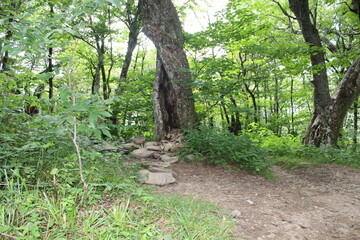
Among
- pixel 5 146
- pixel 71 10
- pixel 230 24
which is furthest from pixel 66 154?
pixel 230 24

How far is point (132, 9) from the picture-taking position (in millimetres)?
8766

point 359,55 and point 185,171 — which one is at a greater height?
point 359,55

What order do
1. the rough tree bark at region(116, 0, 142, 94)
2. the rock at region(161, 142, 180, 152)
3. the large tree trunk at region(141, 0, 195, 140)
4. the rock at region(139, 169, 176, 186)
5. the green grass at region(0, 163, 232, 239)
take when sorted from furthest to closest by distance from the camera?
the rough tree bark at region(116, 0, 142, 94) → the large tree trunk at region(141, 0, 195, 140) → the rock at region(161, 142, 180, 152) → the rock at region(139, 169, 176, 186) → the green grass at region(0, 163, 232, 239)

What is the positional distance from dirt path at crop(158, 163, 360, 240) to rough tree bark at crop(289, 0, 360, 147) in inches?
84.9

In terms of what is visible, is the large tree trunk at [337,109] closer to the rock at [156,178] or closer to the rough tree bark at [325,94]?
the rough tree bark at [325,94]

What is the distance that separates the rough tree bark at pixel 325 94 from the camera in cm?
684

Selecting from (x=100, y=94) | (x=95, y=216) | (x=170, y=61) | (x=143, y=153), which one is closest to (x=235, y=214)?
(x=95, y=216)

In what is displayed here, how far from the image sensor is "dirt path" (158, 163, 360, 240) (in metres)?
2.48

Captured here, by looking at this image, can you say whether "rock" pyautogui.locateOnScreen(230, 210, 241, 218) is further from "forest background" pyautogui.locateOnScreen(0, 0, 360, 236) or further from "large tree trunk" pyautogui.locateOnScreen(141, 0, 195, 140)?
"large tree trunk" pyautogui.locateOnScreen(141, 0, 195, 140)

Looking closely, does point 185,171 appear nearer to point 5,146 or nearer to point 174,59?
point 5,146

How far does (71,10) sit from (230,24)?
6283 mm

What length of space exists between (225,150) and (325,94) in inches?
186

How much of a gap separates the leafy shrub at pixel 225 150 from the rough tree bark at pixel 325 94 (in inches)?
132

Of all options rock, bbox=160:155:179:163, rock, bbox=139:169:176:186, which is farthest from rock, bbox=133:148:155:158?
rock, bbox=139:169:176:186
